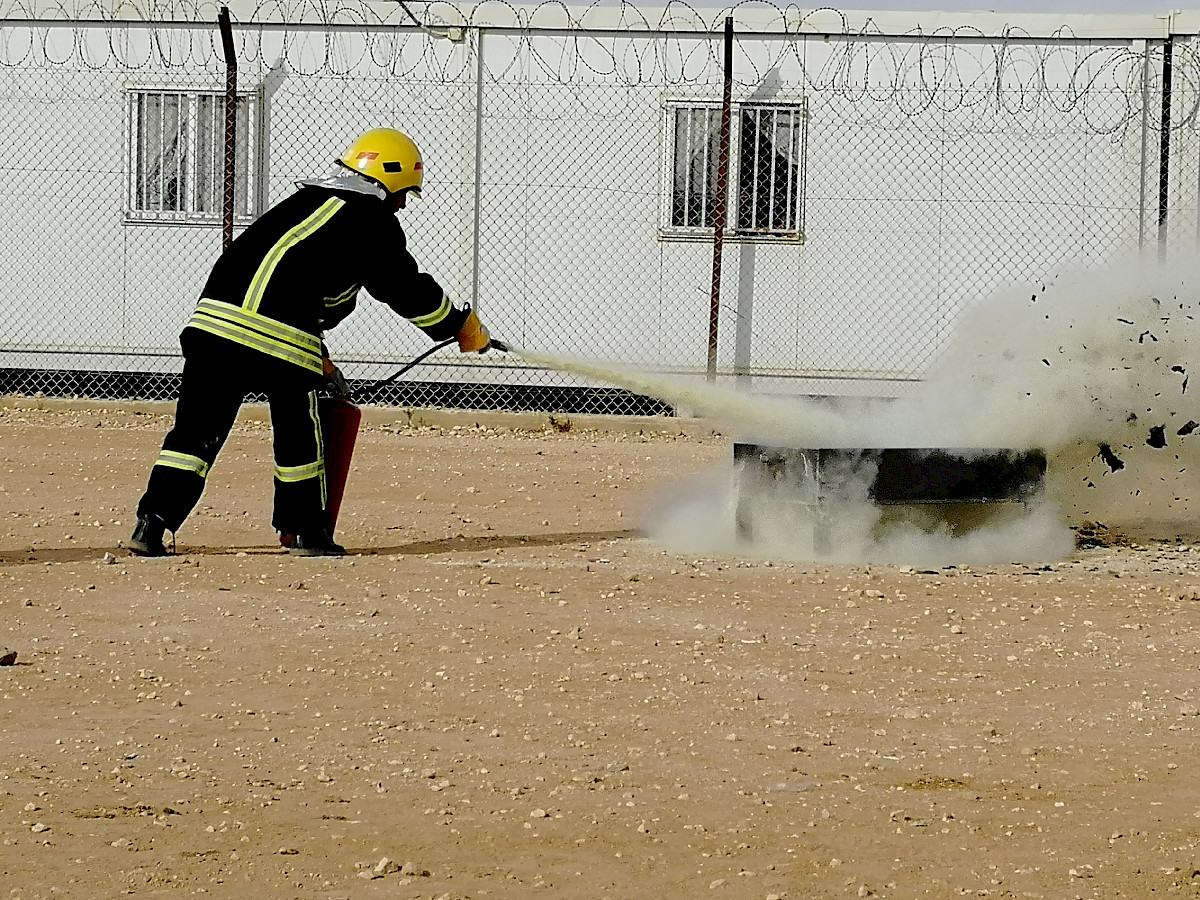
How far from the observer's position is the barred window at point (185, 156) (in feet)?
47.8

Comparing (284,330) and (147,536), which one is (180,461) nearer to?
(147,536)

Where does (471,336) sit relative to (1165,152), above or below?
below

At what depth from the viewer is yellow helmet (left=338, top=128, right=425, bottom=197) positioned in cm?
775

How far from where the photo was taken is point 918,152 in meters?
13.8

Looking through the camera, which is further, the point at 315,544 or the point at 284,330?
the point at 315,544

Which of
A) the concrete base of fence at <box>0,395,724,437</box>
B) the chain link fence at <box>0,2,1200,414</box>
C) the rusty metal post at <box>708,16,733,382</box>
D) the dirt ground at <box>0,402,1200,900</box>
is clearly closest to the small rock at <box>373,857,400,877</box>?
the dirt ground at <box>0,402,1200,900</box>

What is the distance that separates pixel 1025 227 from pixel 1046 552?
643cm

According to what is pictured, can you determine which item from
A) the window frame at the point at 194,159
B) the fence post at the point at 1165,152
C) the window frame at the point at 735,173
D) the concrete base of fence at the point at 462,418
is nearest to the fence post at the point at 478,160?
the concrete base of fence at the point at 462,418

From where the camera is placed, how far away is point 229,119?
13.9 metres

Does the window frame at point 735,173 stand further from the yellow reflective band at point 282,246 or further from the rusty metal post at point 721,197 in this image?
the yellow reflective band at point 282,246

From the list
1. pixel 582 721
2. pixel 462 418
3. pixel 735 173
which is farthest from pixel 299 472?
pixel 735 173

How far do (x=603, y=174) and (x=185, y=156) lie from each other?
3.66 m

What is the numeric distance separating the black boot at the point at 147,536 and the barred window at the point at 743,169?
751 centimetres

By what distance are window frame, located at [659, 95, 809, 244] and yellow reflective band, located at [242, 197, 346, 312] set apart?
6.90 meters
